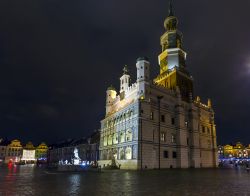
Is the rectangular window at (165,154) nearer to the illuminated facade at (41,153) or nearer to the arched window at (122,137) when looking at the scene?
the arched window at (122,137)

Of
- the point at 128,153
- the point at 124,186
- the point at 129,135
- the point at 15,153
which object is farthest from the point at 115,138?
the point at 15,153

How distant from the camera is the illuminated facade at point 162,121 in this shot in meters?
48.8

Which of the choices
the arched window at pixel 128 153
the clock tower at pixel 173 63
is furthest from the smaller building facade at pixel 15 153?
the clock tower at pixel 173 63

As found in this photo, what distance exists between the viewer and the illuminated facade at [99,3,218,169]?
48.8 meters

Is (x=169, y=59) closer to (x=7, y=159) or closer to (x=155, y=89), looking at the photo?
(x=155, y=89)

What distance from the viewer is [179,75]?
62219 millimetres

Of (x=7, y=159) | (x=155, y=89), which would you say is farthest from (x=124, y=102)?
(x=7, y=159)

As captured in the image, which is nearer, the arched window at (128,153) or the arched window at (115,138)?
the arched window at (128,153)

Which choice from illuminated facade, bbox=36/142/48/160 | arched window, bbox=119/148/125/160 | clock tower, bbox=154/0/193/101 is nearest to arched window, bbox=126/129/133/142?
arched window, bbox=119/148/125/160

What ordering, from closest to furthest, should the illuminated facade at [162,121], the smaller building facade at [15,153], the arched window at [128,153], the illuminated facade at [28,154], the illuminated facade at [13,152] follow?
the illuminated facade at [162,121], the arched window at [128,153], the smaller building facade at [15,153], the illuminated facade at [13,152], the illuminated facade at [28,154]

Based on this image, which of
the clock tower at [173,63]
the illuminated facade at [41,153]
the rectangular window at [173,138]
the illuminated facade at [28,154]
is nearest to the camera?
the rectangular window at [173,138]

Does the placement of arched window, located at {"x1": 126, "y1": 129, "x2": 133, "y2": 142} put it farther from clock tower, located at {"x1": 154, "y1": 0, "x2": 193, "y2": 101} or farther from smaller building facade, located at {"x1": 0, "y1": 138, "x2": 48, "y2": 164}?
smaller building facade, located at {"x1": 0, "y1": 138, "x2": 48, "y2": 164}

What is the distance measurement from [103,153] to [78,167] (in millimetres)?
21642

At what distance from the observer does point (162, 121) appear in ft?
176
